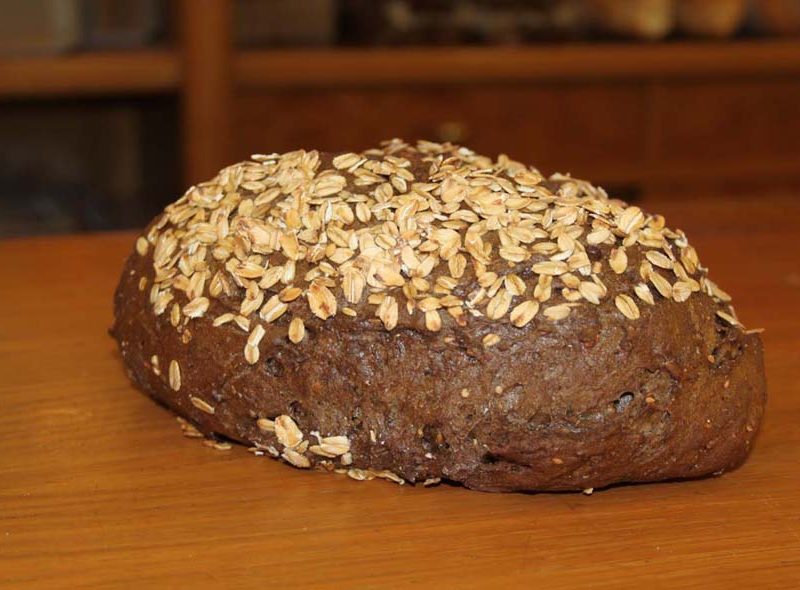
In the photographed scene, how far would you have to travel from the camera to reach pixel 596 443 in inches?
37.6

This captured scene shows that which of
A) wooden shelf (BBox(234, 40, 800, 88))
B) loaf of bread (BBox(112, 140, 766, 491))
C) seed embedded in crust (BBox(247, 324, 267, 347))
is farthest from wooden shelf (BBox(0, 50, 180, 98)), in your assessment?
seed embedded in crust (BBox(247, 324, 267, 347))

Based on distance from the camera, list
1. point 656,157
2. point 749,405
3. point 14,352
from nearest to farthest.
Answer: point 749,405 → point 14,352 → point 656,157

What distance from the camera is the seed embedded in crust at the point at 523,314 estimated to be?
Result: 953mm

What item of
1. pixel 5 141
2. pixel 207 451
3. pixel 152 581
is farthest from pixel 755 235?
pixel 5 141

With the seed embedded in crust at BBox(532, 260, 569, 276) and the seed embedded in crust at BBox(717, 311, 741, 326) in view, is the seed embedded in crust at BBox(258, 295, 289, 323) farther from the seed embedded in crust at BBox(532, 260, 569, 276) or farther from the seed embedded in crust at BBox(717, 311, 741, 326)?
the seed embedded in crust at BBox(717, 311, 741, 326)

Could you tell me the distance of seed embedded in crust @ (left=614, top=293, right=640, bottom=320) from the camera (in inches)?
38.0

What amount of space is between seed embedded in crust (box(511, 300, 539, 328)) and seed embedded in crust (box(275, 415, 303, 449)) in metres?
0.20

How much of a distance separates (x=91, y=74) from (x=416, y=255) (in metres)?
1.39

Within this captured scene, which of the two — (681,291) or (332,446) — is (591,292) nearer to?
(681,291)

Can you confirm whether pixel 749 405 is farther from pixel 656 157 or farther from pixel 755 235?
pixel 656 157

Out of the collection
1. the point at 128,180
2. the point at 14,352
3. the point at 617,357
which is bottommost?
the point at 128,180

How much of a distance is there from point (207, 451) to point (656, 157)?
1.81 metres

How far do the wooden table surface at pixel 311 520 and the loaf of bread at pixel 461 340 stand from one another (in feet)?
0.09

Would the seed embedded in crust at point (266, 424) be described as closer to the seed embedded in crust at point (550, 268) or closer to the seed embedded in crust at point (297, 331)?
the seed embedded in crust at point (297, 331)
